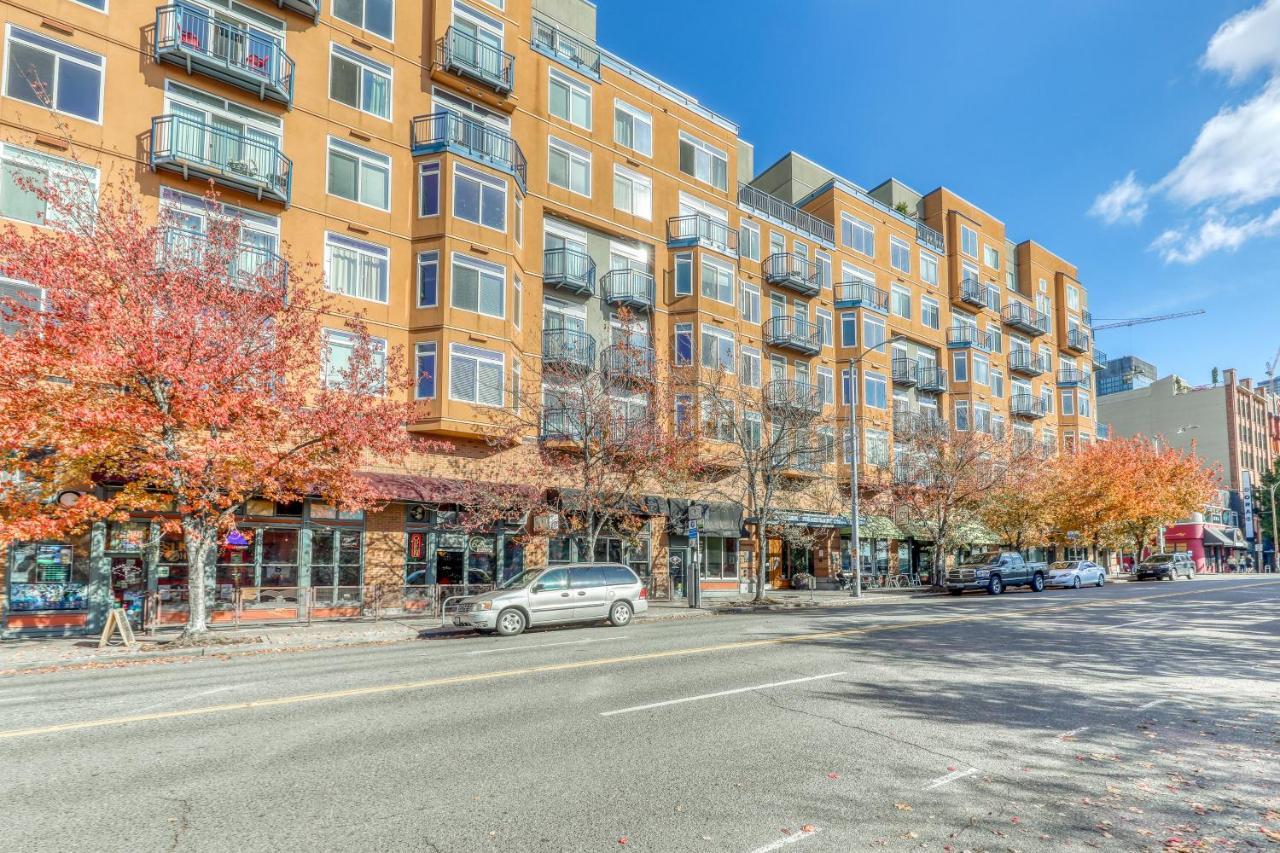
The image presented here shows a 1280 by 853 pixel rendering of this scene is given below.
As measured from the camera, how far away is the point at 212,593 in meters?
19.5

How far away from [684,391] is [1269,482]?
3126 inches

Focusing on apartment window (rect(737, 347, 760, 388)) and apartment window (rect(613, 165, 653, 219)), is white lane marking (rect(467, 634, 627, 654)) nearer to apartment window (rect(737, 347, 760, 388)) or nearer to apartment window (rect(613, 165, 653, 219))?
apartment window (rect(737, 347, 760, 388))

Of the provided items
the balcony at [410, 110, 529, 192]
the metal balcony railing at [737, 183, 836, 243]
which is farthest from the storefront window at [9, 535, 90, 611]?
the metal balcony railing at [737, 183, 836, 243]

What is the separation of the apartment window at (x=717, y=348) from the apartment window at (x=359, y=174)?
13331mm

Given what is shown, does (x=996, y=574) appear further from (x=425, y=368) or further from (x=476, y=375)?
(x=425, y=368)

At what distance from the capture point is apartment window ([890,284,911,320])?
42.2 metres

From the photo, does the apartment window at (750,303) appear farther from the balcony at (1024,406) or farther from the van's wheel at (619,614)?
the balcony at (1024,406)

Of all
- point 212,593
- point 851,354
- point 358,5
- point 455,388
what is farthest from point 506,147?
point 851,354

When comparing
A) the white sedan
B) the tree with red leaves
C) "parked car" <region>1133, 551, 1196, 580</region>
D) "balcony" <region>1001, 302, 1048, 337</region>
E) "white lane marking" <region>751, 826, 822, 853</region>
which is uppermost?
"balcony" <region>1001, 302, 1048, 337</region>

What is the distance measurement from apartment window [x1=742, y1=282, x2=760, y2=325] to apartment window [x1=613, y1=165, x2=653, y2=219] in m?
5.66

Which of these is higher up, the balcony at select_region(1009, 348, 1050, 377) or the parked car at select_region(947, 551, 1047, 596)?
the balcony at select_region(1009, 348, 1050, 377)

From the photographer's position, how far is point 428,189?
24797 mm

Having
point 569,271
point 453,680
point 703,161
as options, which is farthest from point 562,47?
point 453,680

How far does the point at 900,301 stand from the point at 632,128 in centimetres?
1929
